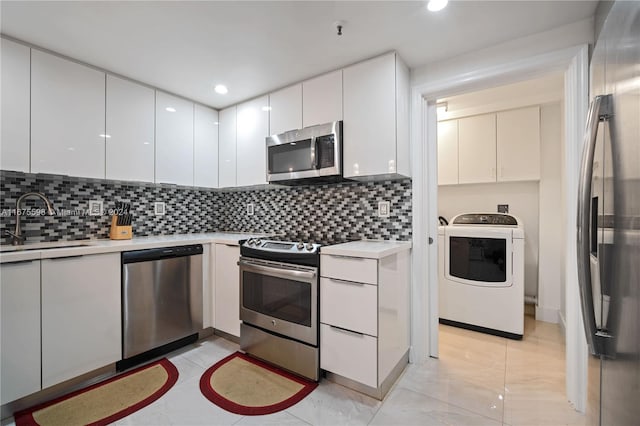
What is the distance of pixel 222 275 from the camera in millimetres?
2473

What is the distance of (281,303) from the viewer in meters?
2.03

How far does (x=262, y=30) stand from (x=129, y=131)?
142 centimetres

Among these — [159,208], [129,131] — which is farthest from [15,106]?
[159,208]

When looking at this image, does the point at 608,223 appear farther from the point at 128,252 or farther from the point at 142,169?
the point at 142,169

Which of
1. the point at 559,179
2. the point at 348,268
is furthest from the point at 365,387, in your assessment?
the point at 559,179

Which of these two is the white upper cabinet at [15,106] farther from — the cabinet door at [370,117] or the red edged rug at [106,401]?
the cabinet door at [370,117]

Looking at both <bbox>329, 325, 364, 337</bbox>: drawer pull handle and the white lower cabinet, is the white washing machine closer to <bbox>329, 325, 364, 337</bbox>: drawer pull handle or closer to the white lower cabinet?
the white lower cabinet

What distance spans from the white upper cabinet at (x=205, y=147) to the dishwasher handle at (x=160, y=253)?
74 centimetres

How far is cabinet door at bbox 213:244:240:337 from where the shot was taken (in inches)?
93.6

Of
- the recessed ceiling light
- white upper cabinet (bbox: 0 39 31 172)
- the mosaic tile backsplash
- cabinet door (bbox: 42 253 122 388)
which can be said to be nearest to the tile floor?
cabinet door (bbox: 42 253 122 388)

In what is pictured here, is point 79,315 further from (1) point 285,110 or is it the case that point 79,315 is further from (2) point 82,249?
(1) point 285,110

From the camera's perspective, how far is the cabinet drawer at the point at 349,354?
1662 mm

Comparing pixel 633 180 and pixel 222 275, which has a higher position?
pixel 633 180

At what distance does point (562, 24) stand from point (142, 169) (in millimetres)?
3121
